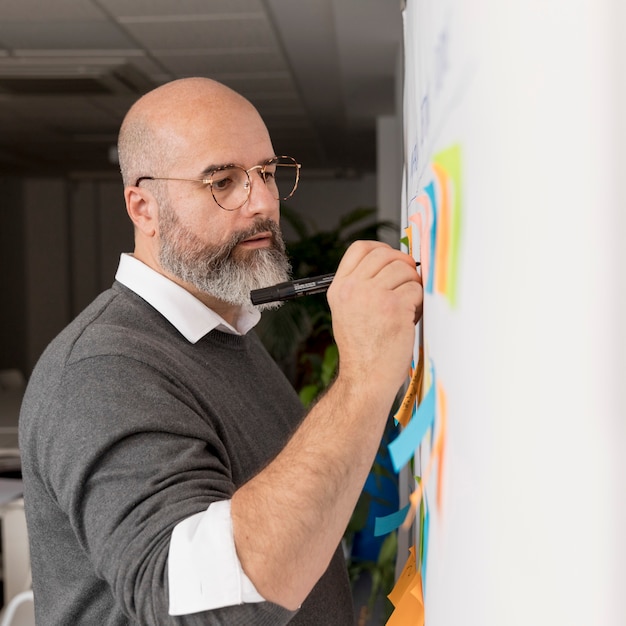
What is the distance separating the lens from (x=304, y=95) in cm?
540

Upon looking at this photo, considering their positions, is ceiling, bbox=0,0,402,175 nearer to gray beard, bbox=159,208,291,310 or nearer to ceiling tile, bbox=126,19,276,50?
ceiling tile, bbox=126,19,276,50

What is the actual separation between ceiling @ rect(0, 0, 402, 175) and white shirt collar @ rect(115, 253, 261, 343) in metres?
2.44

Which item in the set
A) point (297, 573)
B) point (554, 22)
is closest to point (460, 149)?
point (554, 22)

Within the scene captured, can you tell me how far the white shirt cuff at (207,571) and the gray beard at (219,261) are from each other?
17.4 inches

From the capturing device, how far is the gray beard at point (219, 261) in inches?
43.1

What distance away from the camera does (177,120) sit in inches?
43.0

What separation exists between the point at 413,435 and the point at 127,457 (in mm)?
279

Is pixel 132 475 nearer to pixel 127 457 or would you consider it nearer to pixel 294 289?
pixel 127 457

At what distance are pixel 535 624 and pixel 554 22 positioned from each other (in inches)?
9.6

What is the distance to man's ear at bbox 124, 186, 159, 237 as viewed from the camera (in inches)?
45.5

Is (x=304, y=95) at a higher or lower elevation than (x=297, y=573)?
higher

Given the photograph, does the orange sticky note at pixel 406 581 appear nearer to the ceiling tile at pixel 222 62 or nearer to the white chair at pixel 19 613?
the white chair at pixel 19 613

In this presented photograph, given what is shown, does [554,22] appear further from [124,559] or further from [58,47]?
[58,47]

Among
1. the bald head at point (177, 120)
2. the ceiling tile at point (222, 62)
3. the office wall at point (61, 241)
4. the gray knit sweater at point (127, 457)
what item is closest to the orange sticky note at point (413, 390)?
the gray knit sweater at point (127, 457)
